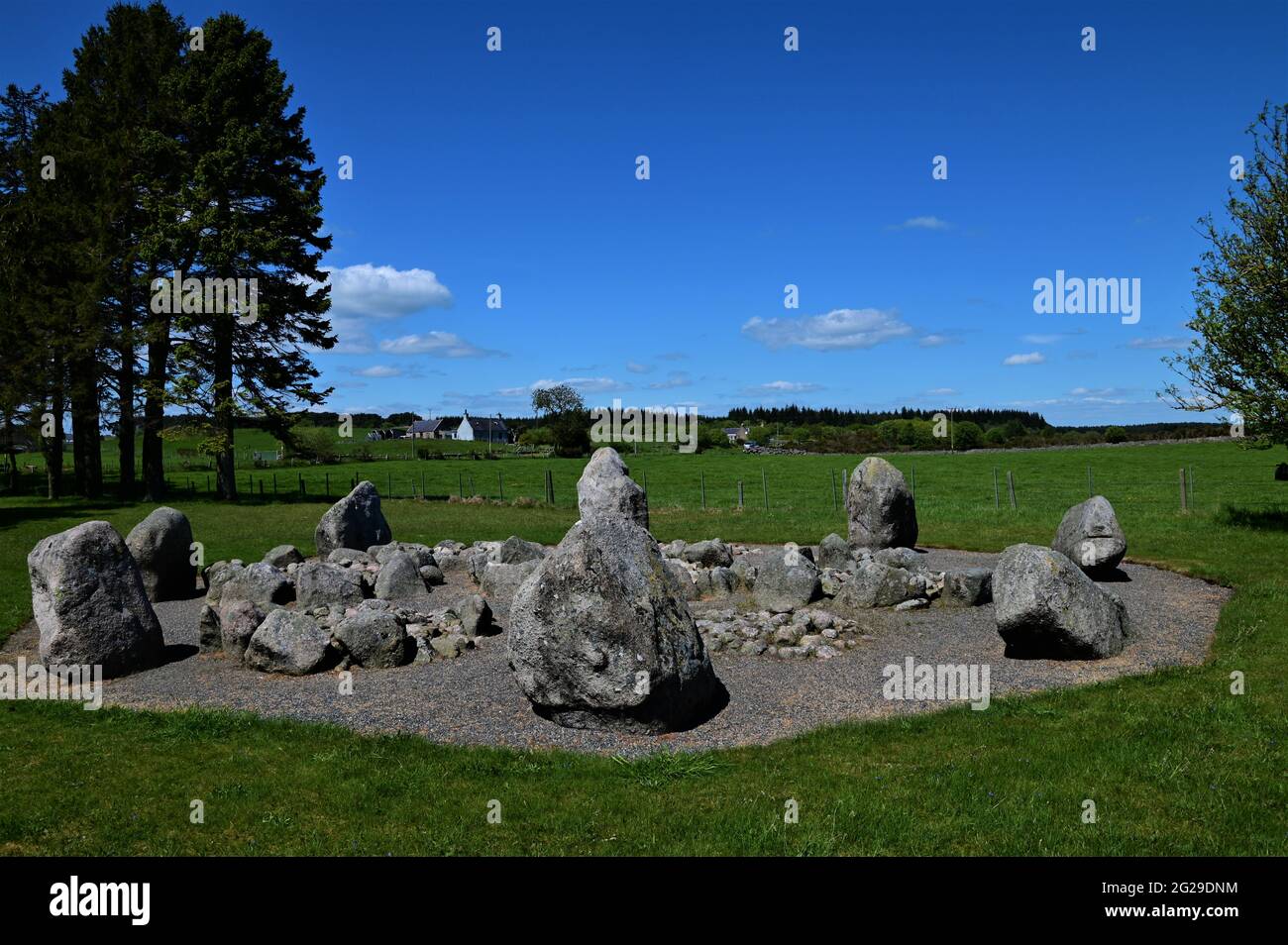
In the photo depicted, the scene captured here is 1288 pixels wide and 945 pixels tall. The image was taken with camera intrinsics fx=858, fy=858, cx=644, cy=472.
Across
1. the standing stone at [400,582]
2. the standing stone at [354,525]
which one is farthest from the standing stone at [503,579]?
the standing stone at [354,525]

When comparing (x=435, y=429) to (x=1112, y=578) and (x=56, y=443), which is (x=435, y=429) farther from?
(x=1112, y=578)

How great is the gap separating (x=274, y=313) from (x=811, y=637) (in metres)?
38.3

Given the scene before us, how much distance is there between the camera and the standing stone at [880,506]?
2306 cm

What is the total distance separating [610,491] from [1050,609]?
12.0 meters

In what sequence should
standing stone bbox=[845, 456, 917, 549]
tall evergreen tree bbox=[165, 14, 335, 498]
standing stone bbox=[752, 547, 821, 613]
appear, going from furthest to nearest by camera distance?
tall evergreen tree bbox=[165, 14, 335, 498]
standing stone bbox=[845, 456, 917, 549]
standing stone bbox=[752, 547, 821, 613]

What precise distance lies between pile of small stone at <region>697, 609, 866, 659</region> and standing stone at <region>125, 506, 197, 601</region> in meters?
13.0

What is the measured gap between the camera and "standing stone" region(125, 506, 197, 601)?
2006cm

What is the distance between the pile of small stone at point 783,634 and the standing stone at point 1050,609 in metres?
2.67

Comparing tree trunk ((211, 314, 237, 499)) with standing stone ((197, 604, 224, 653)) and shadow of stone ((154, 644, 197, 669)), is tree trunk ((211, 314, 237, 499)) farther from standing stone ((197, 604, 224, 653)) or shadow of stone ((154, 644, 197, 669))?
standing stone ((197, 604, 224, 653))

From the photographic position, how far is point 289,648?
1369 centimetres

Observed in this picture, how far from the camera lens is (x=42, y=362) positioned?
41.8m

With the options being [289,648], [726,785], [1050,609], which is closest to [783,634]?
[1050,609]

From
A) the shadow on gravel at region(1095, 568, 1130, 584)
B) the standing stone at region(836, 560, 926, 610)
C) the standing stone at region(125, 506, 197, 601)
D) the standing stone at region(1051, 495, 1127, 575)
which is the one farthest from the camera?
the standing stone at region(125, 506, 197, 601)

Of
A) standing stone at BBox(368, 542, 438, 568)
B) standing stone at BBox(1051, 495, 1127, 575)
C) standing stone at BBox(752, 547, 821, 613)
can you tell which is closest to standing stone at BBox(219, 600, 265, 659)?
standing stone at BBox(368, 542, 438, 568)
